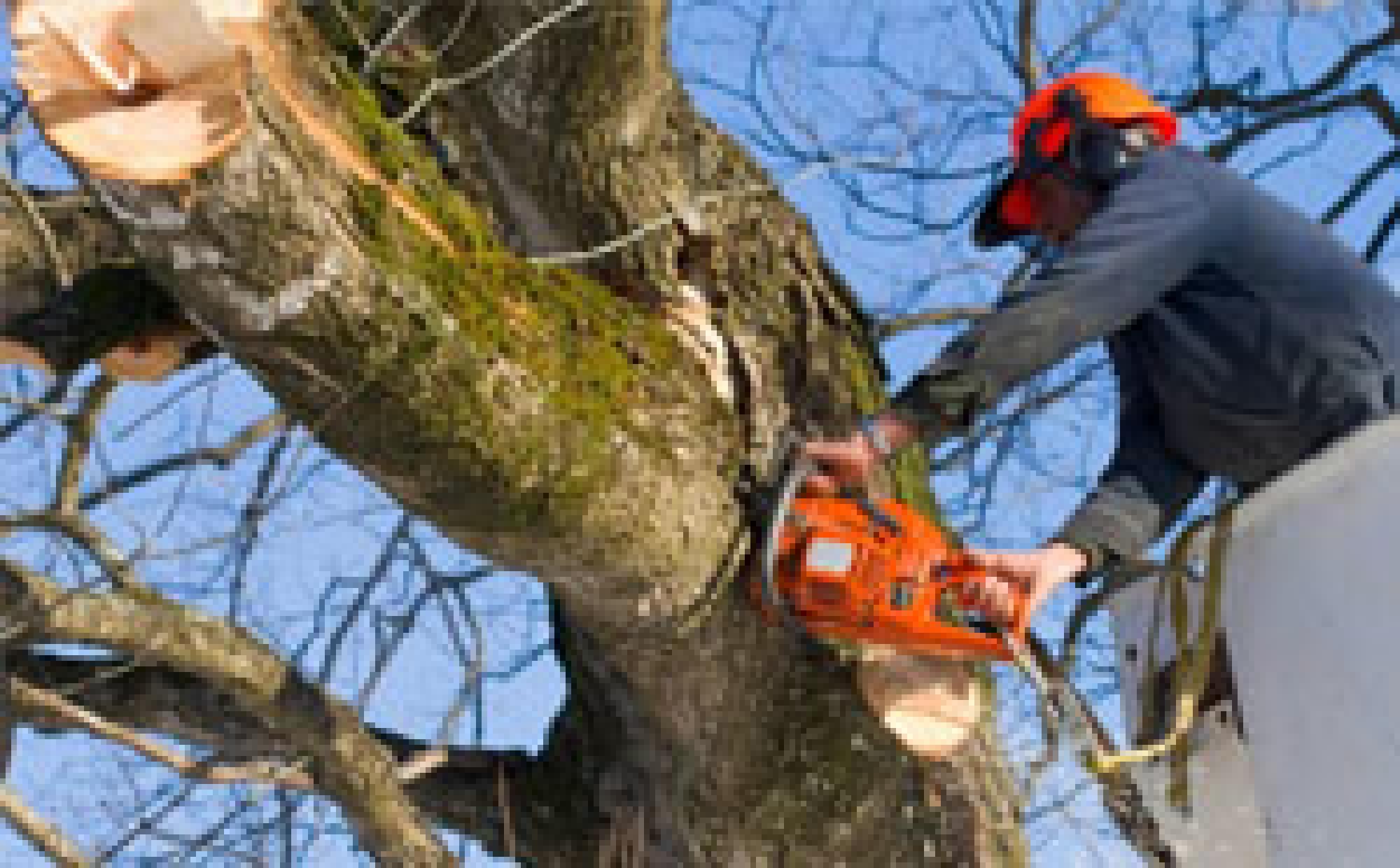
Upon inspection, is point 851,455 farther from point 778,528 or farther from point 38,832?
point 38,832

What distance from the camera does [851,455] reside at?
256 centimetres

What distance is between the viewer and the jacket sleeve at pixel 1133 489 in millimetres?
2779

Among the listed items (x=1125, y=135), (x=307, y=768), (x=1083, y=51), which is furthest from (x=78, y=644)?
(x=1083, y=51)

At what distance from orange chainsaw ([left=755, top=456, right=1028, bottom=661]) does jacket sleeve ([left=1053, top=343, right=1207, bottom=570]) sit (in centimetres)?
22

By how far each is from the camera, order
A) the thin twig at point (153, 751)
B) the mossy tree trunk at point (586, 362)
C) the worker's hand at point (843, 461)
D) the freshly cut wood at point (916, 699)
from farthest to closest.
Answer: the thin twig at point (153, 751), the freshly cut wood at point (916, 699), the worker's hand at point (843, 461), the mossy tree trunk at point (586, 362)

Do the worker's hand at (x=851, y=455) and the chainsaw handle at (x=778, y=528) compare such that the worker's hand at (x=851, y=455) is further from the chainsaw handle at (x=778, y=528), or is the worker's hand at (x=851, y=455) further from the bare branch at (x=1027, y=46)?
the bare branch at (x=1027, y=46)

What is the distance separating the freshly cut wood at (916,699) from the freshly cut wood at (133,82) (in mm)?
1411

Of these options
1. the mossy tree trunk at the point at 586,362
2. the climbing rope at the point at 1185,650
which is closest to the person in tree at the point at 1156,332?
the climbing rope at the point at 1185,650

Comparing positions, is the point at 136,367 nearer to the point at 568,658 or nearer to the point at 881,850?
the point at 568,658

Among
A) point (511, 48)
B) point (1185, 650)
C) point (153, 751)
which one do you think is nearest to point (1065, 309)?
point (1185, 650)

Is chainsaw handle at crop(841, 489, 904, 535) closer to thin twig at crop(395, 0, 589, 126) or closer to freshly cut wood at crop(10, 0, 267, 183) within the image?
thin twig at crop(395, 0, 589, 126)

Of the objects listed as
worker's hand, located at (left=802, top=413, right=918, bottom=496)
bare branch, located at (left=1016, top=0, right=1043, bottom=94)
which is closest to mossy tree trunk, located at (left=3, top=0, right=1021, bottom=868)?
worker's hand, located at (left=802, top=413, right=918, bottom=496)

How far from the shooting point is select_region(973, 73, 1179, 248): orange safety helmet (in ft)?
9.33

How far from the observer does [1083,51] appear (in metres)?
5.14
